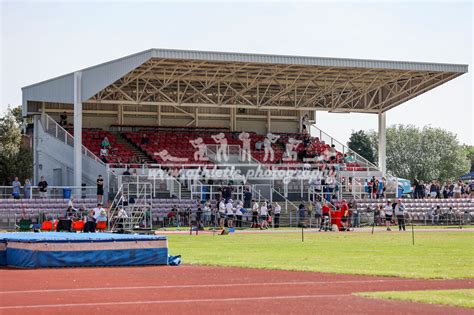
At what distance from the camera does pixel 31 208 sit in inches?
2104

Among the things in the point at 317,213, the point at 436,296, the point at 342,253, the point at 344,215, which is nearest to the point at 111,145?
the point at 317,213

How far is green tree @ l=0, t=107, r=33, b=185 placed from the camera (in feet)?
288

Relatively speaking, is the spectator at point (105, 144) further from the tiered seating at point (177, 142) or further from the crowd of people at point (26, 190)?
the crowd of people at point (26, 190)

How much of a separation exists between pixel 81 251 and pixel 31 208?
28212mm

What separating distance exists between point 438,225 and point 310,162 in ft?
33.7

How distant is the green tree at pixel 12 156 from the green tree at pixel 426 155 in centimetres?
4805

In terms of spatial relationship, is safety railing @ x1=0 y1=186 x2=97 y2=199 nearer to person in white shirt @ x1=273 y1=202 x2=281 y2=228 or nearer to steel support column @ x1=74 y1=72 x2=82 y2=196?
steel support column @ x1=74 y1=72 x2=82 y2=196

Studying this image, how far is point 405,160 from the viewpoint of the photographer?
126812 mm

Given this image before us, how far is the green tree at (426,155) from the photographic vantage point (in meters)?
125

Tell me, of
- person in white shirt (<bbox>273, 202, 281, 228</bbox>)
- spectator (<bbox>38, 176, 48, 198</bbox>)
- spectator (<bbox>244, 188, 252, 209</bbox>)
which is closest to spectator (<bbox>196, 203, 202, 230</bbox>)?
person in white shirt (<bbox>273, 202, 281, 228</bbox>)

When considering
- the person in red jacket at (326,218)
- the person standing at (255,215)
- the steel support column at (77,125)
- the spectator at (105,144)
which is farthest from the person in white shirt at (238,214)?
the spectator at (105,144)

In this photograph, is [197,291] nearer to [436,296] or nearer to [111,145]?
[436,296]

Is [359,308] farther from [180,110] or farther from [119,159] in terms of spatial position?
[180,110]

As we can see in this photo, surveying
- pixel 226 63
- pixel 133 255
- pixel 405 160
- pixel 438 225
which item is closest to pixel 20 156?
pixel 226 63
